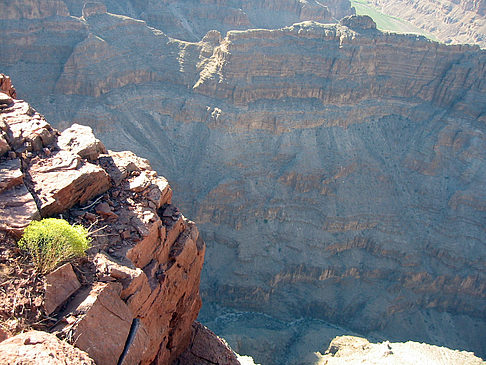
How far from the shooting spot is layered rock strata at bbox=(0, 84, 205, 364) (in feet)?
31.8

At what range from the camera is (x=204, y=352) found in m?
16.4

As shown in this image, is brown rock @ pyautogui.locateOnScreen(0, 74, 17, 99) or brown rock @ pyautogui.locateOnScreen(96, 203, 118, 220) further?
brown rock @ pyautogui.locateOnScreen(0, 74, 17, 99)

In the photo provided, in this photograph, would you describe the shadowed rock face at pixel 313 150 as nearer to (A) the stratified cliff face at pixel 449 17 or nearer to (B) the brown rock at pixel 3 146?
(B) the brown rock at pixel 3 146

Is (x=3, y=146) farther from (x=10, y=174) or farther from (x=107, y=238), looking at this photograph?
(x=107, y=238)

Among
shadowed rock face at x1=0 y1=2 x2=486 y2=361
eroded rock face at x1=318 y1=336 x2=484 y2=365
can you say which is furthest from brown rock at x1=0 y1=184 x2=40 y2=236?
shadowed rock face at x1=0 y1=2 x2=486 y2=361

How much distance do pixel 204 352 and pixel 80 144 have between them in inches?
362

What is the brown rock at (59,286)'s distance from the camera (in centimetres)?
933

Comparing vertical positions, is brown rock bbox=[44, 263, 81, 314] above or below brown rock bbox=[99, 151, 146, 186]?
below

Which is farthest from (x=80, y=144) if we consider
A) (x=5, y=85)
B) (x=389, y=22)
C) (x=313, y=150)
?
(x=389, y=22)

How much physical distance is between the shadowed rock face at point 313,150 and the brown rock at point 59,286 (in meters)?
35.0

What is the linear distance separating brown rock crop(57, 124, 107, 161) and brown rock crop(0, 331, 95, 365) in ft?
21.9

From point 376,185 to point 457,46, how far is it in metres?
23.4

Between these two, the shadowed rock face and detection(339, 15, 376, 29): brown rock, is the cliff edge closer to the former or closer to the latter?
the shadowed rock face

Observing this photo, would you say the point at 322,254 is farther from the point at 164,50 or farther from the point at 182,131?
the point at 164,50
